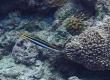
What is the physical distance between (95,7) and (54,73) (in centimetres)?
222

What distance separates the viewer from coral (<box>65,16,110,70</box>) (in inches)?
211

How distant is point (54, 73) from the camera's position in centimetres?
645

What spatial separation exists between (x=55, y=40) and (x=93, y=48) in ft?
3.80

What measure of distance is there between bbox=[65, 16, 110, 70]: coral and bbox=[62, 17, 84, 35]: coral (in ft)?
1.53

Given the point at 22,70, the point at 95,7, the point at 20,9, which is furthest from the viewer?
the point at 20,9

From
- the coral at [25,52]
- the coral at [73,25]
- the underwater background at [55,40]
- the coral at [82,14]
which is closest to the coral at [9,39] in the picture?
the underwater background at [55,40]

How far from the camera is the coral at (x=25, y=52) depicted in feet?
21.6

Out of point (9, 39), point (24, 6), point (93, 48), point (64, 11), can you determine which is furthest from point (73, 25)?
point (9, 39)

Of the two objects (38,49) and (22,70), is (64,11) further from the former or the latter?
(22,70)

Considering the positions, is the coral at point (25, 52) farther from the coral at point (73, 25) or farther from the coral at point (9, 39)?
the coral at point (73, 25)

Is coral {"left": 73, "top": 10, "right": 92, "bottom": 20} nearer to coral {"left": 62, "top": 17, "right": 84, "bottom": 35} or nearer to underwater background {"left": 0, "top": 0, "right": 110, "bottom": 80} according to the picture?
underwater background {"left": 0, "top": 0, "right": 110, "bottom": 80}

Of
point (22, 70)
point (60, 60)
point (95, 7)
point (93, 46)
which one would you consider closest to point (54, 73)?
point (60, 60)

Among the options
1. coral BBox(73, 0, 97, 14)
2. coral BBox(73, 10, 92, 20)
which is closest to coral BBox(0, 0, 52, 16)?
coral BBox(73, 10, 92, 20)

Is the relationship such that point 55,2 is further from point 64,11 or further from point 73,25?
point 73,25
